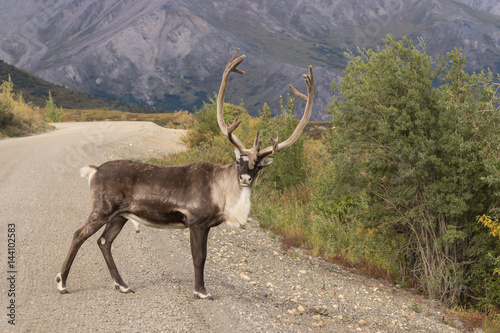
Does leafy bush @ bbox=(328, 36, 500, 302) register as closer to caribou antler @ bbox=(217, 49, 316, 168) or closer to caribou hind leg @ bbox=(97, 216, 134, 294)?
caribou antler @ bbox=(217, 49, 316, 168)

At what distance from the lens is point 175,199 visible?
682cm

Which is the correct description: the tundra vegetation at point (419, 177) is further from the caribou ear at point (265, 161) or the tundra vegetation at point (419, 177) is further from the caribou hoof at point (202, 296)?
the caribou hoof at point (202, 296)

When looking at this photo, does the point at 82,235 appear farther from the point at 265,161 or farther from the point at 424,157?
the point at 424,157

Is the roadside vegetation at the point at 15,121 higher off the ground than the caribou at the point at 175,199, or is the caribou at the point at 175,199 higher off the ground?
the caribou at the point at 175,199

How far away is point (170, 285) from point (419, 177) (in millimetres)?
6165

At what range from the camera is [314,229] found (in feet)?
40.2

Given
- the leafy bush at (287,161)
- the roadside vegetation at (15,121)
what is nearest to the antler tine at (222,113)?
the leafy bush at (287,161)

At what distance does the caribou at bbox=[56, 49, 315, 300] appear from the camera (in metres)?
6.71

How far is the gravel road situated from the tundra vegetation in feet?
2.81

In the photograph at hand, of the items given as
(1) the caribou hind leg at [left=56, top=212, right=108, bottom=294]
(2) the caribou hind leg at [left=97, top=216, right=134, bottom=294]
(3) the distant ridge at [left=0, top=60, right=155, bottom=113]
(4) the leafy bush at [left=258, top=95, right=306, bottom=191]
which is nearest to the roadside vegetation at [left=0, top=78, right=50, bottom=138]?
(4) the leafy bush at [left=258, top=95, right=306, bottom=191]

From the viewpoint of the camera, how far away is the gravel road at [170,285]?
20.6 ft

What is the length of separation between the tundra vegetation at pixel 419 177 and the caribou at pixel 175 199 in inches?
177

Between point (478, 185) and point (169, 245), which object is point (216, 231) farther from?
point (478, 185)

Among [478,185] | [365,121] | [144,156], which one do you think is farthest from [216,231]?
[144,156]
